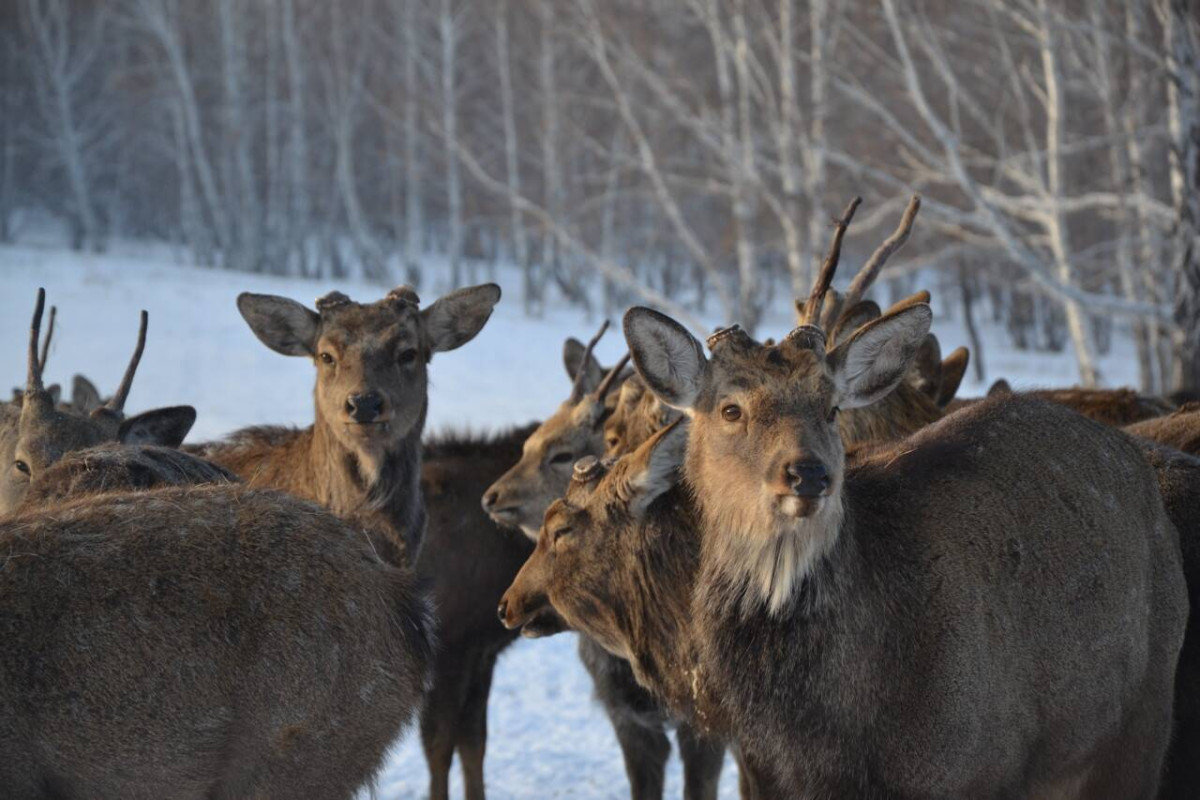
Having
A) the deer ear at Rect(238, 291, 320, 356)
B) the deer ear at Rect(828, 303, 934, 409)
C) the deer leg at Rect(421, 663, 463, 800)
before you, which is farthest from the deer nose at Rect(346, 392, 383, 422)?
the deer ear at Rect(828, 303, 934, 409)

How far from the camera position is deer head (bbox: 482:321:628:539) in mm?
6840

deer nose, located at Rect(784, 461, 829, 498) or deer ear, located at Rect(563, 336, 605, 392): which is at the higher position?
deer ear, located at Rect(563, 336, 605, 392)

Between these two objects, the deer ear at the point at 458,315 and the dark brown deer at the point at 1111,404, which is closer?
the deer ear at the point at 458,315

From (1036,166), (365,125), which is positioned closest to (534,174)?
(365,125)

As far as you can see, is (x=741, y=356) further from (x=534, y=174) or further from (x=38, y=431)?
(x=534, y=174)

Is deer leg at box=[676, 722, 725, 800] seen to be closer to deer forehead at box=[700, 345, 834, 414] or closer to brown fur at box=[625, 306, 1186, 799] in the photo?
brown fur at box=[625, 306, 1186, 799]

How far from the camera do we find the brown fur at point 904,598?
3.91 meters

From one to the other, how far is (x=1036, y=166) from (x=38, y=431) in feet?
53.3

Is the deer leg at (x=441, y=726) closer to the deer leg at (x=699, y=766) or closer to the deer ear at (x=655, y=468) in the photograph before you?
the deer leg at (x=699, y=766)

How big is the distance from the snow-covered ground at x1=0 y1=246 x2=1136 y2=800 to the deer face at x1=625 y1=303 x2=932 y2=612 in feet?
13.5

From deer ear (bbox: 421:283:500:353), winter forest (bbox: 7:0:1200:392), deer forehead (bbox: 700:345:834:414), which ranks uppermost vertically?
winter forest (bbox: 7:0:1200:392)

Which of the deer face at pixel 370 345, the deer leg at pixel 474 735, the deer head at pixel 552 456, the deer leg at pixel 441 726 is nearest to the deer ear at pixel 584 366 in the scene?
the deer head at pixel 552 456

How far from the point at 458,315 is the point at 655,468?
252 cm

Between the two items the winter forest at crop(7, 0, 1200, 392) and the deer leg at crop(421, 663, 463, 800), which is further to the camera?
the winter forest at crop(7, 0, 1200, 392)
